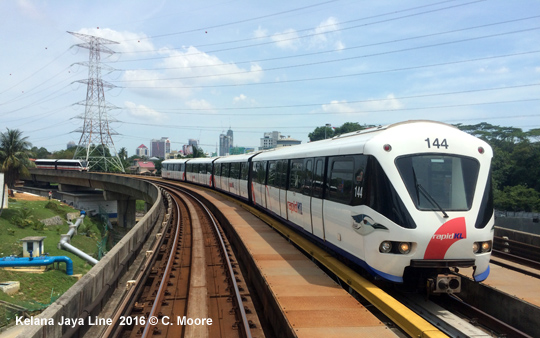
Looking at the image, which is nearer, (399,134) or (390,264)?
(390,264)

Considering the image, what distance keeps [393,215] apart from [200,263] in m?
7.44

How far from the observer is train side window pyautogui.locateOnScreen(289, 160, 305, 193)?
40.5ft

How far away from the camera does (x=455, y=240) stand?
712cm

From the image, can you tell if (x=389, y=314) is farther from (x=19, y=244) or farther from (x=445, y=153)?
(x=19, y=244)

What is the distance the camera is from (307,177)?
11.7 metres

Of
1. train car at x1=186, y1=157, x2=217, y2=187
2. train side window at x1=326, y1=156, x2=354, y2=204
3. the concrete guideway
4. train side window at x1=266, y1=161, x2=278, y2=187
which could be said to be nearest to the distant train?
train car at x1=186, y1=157, x2=217, y2=187

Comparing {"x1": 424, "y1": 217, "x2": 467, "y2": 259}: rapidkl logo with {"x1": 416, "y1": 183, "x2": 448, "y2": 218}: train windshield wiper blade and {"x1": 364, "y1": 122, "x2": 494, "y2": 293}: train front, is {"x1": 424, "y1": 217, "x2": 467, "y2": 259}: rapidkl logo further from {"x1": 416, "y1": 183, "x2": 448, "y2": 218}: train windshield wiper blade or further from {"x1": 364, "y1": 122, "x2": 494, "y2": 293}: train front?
{"x1": 416, "y1": 183, "x2": 448, "y2": 218}: train windshield wiper blade

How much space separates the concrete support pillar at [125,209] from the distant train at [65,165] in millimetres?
12088

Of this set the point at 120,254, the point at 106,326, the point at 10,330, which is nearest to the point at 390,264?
the point at 106,326

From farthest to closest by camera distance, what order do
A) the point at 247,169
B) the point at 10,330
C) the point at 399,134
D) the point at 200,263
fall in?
the point at 247,169 < the point at 10,330 < the point at 200,263 < the point at 399,134

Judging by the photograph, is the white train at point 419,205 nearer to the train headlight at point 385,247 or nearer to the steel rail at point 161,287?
the train headlight at point 385,247

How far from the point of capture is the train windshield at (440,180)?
727 cm

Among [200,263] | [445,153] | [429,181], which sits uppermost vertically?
[445,153]

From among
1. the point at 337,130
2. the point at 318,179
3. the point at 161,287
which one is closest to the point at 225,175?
the point at 318,179
